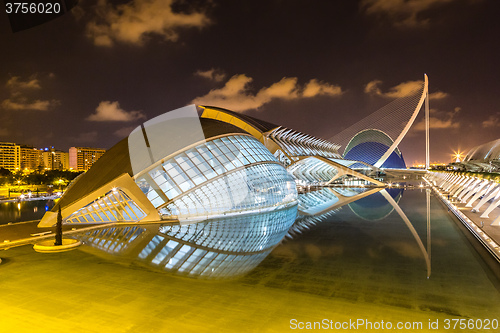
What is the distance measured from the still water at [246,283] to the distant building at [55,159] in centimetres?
16469

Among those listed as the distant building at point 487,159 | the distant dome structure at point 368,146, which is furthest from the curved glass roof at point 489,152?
the distant dome structure at point 368,146

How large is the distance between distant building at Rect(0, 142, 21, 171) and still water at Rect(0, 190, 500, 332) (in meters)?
150

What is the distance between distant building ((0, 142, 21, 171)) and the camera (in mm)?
134500

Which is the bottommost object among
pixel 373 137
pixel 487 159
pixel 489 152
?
pixel 487 159

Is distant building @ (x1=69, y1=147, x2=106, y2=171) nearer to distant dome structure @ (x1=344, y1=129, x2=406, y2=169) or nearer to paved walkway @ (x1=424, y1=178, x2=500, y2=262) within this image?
distant dome structure @ (x1=344, y1=129, x2=406, y2=169)

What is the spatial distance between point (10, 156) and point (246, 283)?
160486mm

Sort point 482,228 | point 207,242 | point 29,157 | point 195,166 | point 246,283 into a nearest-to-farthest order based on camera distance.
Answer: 1. point 246,283
2. point 207,242
3. point 482,228
4. point 195,166
5. point 29,157

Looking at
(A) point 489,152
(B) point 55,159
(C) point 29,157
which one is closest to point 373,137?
(A) point 489,152

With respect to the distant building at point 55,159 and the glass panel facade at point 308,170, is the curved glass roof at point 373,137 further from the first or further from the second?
the distant building at point 55,159

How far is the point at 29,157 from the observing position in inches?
5832

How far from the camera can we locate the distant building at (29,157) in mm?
144250

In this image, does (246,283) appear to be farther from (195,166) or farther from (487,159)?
(487,159)

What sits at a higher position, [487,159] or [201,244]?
[487,159]

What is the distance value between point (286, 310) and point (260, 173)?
1673 cm
